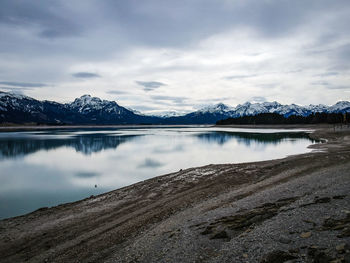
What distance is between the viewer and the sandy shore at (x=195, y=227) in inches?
281

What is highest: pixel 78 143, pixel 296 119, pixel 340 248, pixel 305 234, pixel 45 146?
pixel 296 119

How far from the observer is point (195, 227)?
10008 millimetres

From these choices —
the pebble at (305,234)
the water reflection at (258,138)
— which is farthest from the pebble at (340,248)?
the water reflection at (258,138)

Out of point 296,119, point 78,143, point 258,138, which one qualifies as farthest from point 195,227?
point 296,119

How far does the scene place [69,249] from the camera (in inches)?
397

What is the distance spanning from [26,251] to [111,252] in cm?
432

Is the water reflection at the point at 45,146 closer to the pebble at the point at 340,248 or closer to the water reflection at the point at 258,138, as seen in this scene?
the water reflection at the point at 258,138

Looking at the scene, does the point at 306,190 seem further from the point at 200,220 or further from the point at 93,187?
the point at 93,187

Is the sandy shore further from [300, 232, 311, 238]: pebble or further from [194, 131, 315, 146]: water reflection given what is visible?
[194, 131, 315, 146]: water reflection

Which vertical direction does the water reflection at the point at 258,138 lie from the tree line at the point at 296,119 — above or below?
below

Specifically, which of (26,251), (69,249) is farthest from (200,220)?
(26,251)

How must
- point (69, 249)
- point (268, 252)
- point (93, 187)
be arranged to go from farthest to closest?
point (93, 187)
point (69, 249)
point (268, 252)

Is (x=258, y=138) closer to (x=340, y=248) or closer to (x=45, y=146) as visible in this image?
(x=45, y=146)

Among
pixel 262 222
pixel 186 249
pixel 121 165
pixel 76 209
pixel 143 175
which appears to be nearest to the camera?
pixel 186 249
